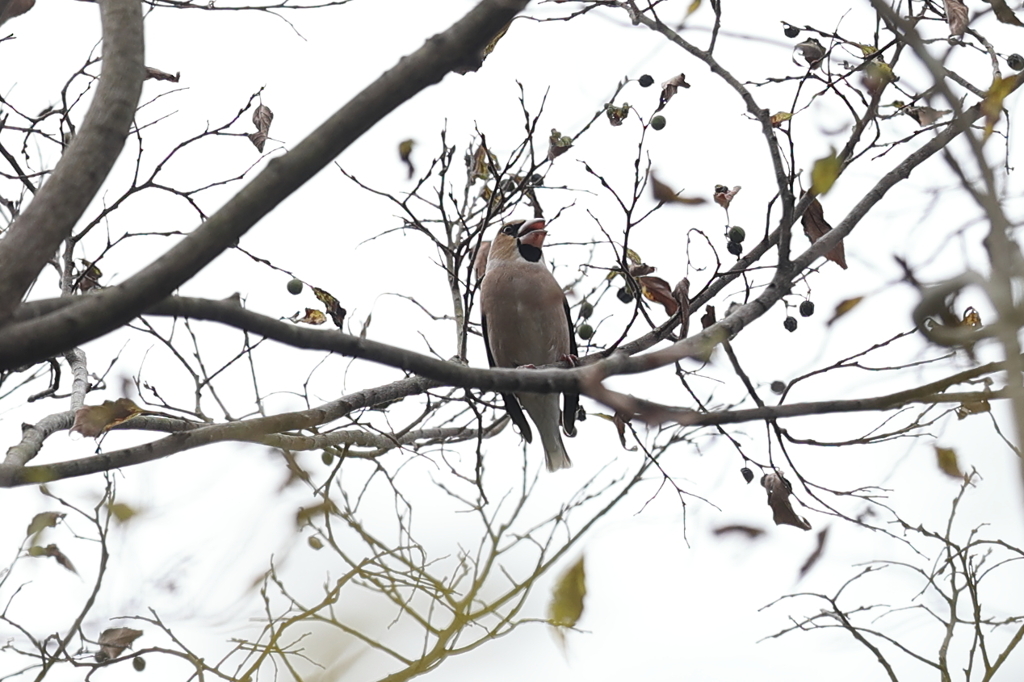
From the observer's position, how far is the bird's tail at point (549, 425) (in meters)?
5.21

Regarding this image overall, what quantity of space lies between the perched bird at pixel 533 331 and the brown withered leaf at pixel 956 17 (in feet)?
8.47

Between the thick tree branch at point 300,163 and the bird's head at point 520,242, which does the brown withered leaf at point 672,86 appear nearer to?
the thick tree branch at point 300,163

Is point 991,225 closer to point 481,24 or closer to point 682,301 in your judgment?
point 481,24

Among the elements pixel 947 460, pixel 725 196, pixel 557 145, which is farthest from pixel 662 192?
pixel 947 460

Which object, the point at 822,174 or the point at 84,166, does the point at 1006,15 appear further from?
the point at 84,166

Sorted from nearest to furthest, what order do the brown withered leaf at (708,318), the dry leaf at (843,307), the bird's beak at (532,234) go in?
1. the dry leaf at (843,307)
2. the brown withered leaf at (708,318)
3. the bird's beak at (532,234)

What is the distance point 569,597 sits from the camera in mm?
2006

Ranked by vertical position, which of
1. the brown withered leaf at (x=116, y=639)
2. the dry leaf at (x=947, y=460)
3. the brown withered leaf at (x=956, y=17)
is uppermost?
the brown withered leaf at (x=956, y=17)

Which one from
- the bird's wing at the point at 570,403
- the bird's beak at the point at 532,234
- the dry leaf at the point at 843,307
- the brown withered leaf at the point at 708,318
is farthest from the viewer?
the bird's beak at the point at 532,234

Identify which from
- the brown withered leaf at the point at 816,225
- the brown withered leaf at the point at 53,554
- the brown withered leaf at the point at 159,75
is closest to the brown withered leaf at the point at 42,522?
the brown withered leaf at the point at 53,554

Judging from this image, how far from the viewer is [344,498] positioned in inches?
124

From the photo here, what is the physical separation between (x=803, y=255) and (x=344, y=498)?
5.54 feet

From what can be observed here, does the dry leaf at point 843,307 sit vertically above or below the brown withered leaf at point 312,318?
below

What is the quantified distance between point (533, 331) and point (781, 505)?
8.52 ft
